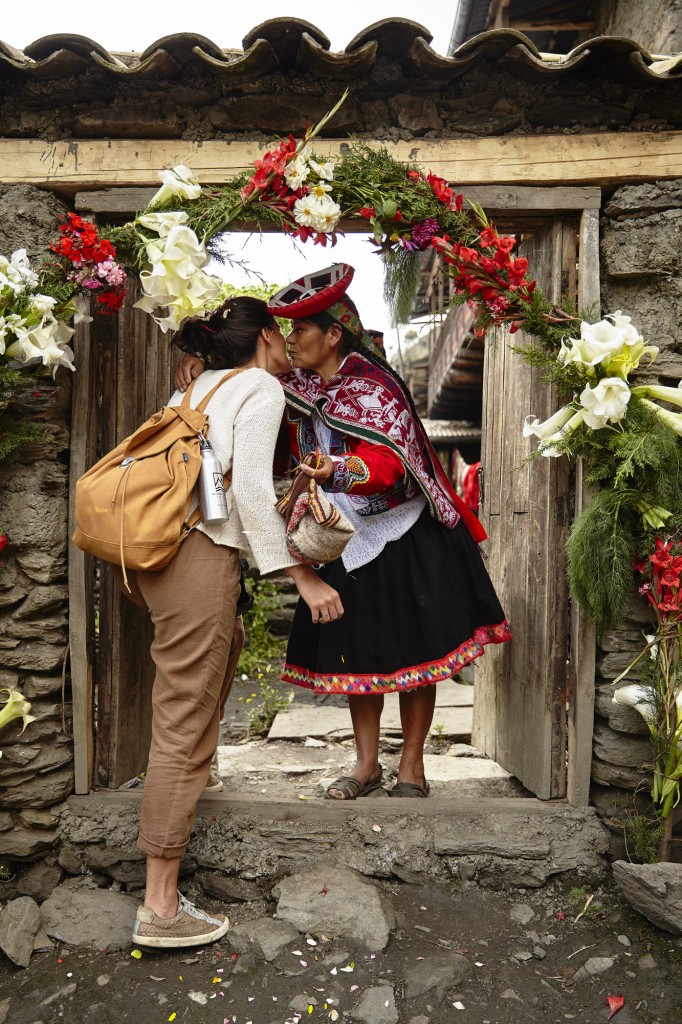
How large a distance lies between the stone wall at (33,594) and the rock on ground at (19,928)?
0.26 meters

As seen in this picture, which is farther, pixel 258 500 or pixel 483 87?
pixel 483 87

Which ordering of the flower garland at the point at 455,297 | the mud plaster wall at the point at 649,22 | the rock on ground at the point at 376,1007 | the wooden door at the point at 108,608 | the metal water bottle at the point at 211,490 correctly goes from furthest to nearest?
the mud plaster wall at the point at 649,22 → the wooden door at the point at 108,608 → the flower garland at the point at 455,297 → the metal water bottle at the point at 211,490 → the rock on ground at the point at 376,1007

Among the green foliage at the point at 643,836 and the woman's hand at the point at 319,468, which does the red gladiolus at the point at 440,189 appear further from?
the green foliage at the point at 643,836

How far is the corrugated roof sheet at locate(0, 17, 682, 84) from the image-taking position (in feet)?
9.53

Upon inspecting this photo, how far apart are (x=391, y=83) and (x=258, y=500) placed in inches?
69.7

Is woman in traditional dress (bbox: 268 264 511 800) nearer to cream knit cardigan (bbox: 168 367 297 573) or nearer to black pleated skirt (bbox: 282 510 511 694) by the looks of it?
black pleated skirt (bbox: 282 510 511 694)

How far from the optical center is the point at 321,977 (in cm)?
267

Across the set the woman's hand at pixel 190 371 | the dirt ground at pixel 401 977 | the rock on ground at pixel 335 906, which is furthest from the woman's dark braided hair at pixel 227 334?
the dirt ground at pixel 401 977

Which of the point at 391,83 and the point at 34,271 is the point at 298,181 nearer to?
the point at 391,83

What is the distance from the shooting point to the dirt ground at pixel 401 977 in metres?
2.52

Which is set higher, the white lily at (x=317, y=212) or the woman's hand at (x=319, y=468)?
the white lily at (x=317, y=212)

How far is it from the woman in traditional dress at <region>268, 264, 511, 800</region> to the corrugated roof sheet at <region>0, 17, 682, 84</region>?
752mm

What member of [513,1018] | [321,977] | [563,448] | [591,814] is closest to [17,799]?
[321,977]

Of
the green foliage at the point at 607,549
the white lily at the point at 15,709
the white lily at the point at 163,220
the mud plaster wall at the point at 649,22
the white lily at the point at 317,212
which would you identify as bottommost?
the white lily at the point at 15,709
